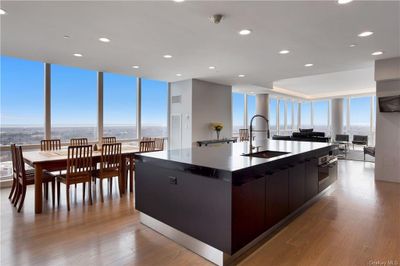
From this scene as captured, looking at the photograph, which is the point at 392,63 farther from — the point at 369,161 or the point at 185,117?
the point at 185,117

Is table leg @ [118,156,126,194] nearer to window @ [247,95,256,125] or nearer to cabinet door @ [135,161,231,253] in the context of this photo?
cabinet door @ [135,161,231,253]

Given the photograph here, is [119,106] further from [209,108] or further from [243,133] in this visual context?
[243,133]

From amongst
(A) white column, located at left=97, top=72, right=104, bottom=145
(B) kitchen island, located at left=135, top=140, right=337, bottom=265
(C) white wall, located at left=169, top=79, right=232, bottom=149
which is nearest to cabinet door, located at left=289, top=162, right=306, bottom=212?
(B) kitchen island, located at left=135, top=140, right=337, bottom=265

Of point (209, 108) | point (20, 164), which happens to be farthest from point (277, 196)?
point (209, 108)

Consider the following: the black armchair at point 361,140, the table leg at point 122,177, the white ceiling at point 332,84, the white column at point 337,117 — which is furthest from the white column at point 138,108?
the white column at point 337,117

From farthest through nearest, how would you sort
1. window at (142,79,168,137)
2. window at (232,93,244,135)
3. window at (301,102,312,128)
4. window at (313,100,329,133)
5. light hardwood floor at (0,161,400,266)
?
window at (301,102,312,128) < window at (313,100,329,133) < window at (232,93,244,135) < window at (142,79,168,137) < light hardwood floor at (0,161,400,266)

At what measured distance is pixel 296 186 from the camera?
2986 millimetres

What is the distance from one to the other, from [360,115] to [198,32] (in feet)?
39.4

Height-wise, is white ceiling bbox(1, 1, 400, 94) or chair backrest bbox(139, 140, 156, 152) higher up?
white ceiling bbox(1, 1, 400, 94)

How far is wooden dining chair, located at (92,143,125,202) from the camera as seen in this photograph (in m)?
4.00

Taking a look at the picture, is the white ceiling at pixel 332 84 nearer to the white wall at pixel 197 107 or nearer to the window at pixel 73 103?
the white wall at pixel 197 107

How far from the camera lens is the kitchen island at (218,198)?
6.58 ft

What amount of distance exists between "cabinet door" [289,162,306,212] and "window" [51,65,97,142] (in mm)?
5228

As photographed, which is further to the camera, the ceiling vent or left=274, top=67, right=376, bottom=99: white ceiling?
left=274, top=67, right=376, bottom=99: white ceiling
